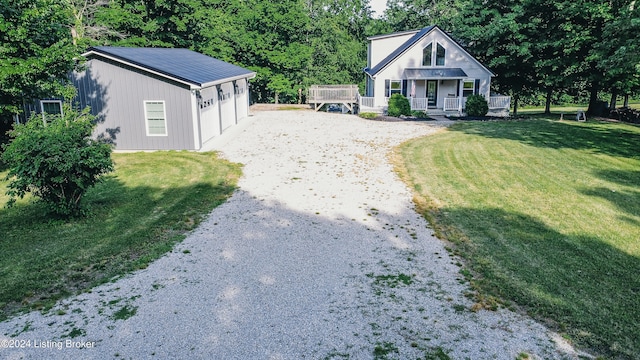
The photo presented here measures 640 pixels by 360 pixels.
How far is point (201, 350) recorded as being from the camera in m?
5.64

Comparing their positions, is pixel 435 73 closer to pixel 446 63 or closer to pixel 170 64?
pixel 446 63

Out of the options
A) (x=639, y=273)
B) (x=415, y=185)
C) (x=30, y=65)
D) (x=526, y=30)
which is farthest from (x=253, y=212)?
(x=526, y=30)

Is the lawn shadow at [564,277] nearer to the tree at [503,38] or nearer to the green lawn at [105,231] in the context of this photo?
the green lawn at [105,231]

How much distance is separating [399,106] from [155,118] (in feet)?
52.8

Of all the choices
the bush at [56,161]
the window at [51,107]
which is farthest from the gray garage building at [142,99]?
the bush at [56,161]

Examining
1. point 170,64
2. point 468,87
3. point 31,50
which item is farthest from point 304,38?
point 31,50

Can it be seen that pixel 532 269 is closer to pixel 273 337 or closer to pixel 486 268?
pixel 486 268

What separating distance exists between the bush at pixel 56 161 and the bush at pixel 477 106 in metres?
24.4

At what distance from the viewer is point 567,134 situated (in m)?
22.0

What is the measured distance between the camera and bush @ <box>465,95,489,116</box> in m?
29.7

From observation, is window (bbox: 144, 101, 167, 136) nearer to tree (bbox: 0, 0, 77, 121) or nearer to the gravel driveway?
tree (bbox: 0, 0, 77, 121)

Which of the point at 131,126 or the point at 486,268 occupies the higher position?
the point at 131,126

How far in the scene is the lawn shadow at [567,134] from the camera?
61.8ft

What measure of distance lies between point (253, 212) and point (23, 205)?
607 cm
